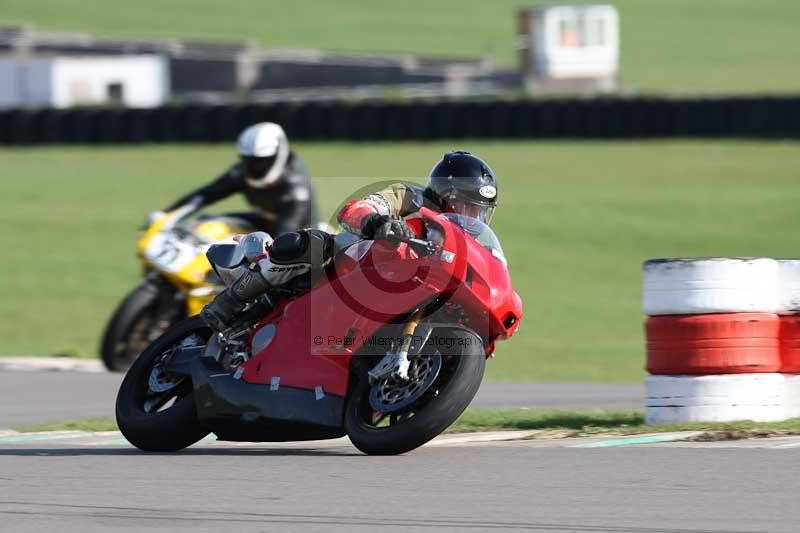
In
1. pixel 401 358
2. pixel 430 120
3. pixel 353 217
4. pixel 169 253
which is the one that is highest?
pixel 430 120

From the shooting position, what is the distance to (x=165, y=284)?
11273mm

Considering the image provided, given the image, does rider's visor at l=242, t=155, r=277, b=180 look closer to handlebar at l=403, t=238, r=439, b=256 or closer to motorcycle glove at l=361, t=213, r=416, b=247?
motorcycle glove at l=361, t=213, r=416, b=247

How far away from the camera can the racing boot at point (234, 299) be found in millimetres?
6738

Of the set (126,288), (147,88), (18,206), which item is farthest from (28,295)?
(147,88)

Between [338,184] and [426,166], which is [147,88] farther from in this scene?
[338,184]

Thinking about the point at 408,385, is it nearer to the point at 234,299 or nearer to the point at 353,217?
the point at 353,217

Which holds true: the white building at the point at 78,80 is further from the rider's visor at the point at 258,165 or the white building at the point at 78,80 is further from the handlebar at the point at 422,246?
the handlebar at the point at 422,246

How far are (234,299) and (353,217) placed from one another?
0.67 meters

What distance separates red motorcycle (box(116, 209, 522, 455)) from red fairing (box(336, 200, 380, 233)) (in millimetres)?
84

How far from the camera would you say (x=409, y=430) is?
6.06 meters

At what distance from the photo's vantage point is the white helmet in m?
11.4

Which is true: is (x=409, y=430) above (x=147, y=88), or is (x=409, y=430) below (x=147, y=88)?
below

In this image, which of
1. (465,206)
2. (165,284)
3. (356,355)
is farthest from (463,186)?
(165,284)

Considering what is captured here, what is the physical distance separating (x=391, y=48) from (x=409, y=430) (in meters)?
54.5
